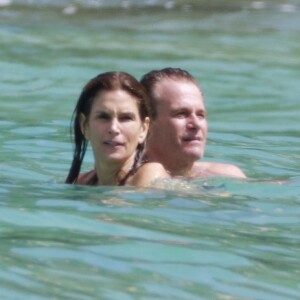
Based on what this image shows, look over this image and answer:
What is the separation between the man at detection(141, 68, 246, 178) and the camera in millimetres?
7629

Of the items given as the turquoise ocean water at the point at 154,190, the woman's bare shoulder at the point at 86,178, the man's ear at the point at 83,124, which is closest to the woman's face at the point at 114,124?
the man's ear at the point at 83,124

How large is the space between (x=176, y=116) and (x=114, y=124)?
31.0 inches

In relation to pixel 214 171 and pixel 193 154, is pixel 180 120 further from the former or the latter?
pixel 214 171

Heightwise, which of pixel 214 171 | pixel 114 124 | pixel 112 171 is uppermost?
pixel 114 124

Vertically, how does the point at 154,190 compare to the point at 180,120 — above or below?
below

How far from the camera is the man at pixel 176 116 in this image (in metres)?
7.63

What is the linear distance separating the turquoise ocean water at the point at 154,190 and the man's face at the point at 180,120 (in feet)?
0.76

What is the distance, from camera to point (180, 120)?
25.1 feet

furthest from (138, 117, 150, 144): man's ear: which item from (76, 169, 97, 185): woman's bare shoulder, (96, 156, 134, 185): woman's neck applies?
(76, 169, 97, 185): woman's bare shoulder

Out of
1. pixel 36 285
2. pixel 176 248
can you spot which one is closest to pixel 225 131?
pixel 176 248

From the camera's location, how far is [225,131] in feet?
33.7

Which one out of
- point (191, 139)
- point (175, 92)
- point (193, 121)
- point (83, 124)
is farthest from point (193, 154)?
point (83, 124)

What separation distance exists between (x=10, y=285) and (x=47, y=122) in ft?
16.5

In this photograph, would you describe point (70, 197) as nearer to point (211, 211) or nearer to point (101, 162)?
point (101, 162)
